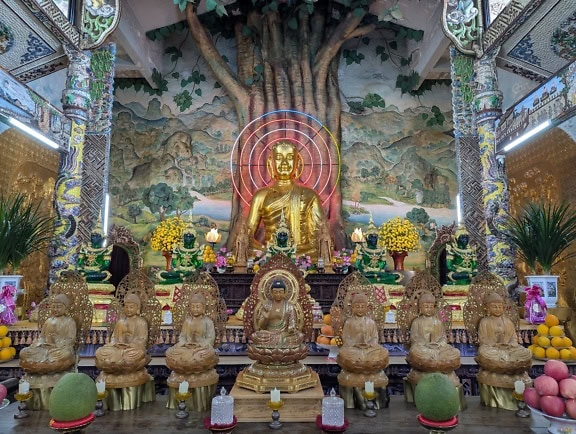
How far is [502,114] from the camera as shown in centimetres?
559

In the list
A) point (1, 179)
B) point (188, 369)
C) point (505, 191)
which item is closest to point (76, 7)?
point (1, 179)

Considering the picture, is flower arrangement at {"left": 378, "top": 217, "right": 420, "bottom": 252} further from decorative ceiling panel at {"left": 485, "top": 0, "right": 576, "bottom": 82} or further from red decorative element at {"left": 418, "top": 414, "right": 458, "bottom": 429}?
red decorative element at {"left": 418, "top": 414, "right": 458, "bottom": 429}

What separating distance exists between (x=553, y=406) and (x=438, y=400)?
0.59 metres

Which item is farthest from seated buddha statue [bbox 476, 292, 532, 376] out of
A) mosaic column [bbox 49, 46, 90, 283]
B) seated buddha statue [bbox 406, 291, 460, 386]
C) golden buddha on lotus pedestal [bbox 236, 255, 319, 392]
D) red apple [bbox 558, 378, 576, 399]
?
mosaic column [bbox 49, 46, 90, 283]

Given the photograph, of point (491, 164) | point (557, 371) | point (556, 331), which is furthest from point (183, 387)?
point (491, 164)

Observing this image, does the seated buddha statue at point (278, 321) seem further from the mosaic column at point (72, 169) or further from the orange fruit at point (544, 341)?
the mosaic column at point (72, 169)

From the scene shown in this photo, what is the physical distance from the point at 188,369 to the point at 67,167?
13.5ft

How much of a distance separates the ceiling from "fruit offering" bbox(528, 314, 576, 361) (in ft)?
9.02

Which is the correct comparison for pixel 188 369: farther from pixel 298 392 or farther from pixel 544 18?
pixel 544 18

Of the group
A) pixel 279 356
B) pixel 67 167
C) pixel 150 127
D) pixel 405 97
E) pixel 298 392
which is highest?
pixel 405 97

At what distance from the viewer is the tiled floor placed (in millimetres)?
2068

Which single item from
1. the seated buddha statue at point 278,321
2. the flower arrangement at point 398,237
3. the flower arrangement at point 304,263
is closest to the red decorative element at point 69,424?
the seated buddha statue at point 278,321

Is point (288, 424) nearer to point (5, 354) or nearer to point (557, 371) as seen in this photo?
point (557, 371)

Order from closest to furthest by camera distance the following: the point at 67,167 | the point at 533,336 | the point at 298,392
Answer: the point at 298,392 < the point at 533,336 < the point at 67,167
